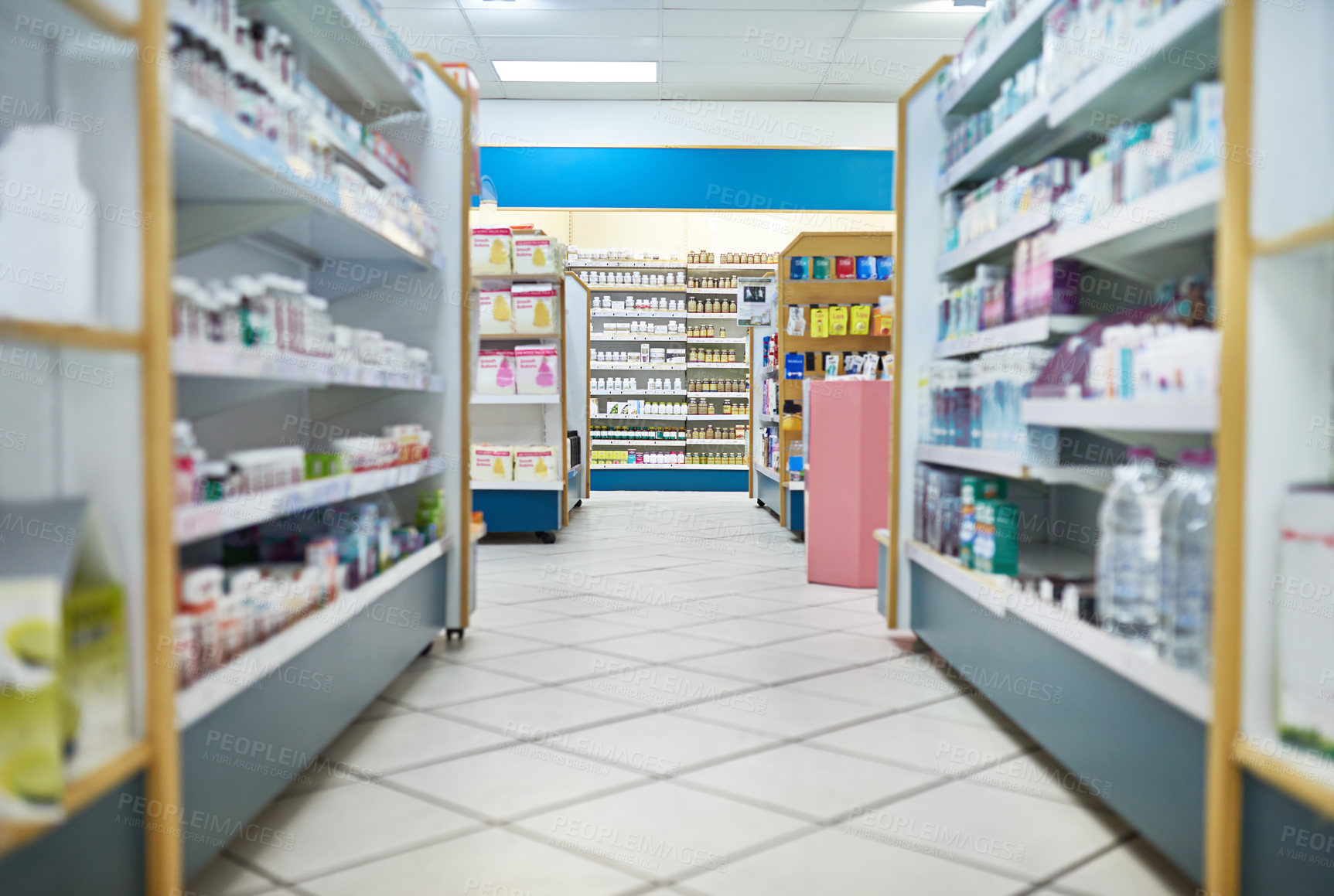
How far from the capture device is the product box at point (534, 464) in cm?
632

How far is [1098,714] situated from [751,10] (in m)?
7.03

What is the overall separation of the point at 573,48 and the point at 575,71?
Result: 63 cm

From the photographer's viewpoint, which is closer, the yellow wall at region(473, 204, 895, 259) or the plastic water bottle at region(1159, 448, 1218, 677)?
the plastic water bottle at region(1159, 448, 1218, 677)


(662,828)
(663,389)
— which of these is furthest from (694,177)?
(662,828)

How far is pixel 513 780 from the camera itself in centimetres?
225

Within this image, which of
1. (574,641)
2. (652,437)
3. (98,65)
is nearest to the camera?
(98,65)

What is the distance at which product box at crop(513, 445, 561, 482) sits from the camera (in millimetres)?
6316

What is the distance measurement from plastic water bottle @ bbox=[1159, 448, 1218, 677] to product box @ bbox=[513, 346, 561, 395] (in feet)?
15.5

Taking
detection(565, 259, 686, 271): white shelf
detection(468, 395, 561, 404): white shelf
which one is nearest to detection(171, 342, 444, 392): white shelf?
detection(468, 395, 561, 404): white shelf

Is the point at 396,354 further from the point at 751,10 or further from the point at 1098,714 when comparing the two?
the point at 751,10

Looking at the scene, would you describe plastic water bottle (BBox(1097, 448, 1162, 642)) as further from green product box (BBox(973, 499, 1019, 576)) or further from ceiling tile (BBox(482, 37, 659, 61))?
ceiling tile (BBox(482, 37, 659, 61))

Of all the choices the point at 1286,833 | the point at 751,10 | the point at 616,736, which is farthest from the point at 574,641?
the point at 751,10

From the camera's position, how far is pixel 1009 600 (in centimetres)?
246

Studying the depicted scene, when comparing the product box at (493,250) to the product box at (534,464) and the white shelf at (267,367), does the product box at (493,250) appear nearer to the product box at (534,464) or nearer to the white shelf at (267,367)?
the product box at (534,464)
